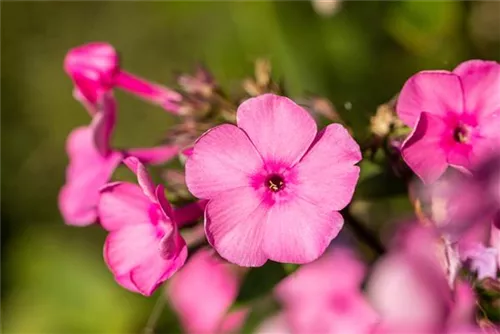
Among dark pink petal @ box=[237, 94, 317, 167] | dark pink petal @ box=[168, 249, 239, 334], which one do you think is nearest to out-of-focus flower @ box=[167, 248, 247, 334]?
dark pink petal @ box=[168, 249, 239, 334]

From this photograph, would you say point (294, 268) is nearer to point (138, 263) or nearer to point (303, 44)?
point (138, 263)

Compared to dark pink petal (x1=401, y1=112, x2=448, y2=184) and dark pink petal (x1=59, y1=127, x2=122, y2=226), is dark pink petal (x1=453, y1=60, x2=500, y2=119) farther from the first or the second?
dark pink petal (x1=59, y1=127, x2=122, y2=226)

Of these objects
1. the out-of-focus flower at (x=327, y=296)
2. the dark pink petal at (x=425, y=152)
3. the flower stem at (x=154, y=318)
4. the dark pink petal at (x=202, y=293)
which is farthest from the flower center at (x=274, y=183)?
the dark pink petal at (x=202, y=293)

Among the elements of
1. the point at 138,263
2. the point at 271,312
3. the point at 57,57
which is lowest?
the point at 57,57

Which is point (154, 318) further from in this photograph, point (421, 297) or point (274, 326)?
point (421, 297)

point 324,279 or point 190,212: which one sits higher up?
point 190,212

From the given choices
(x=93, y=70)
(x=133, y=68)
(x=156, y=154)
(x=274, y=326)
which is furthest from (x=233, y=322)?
Result: (x=133, y=68)

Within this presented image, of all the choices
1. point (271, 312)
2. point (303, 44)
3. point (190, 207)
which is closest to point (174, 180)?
point (190, 207)
